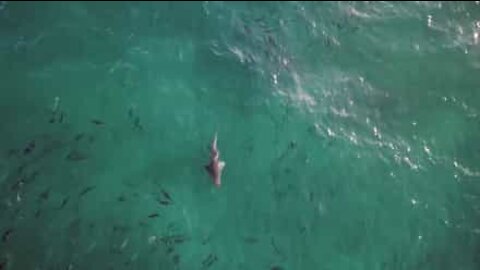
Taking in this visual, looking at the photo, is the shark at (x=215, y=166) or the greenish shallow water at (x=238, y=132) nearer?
the shark at (x=215, y=166)

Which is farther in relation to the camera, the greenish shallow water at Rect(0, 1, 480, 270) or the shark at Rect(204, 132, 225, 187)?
the greenish shallow water at Rect(0, 1, 480, 270)

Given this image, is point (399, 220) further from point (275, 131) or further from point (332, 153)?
point (275, 131)

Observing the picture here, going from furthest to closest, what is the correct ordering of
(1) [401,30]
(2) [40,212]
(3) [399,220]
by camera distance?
1. (3) [399,220]
2. (1) [401,30]
3. (2) [40,212]

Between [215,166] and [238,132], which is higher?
[215,166]

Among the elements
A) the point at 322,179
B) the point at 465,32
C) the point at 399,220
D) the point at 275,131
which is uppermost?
the point at 465,32

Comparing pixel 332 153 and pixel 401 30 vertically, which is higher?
pixel 401 30

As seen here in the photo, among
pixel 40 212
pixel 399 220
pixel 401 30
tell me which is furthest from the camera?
pixel 399 220

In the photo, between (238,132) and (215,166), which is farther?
(238,132)

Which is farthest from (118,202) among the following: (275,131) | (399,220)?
(399,220)
